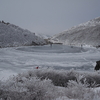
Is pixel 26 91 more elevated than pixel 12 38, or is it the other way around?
pixel 12 38

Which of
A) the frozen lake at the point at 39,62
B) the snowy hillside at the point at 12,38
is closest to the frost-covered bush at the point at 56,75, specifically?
the frozen lake at the point at 39,62

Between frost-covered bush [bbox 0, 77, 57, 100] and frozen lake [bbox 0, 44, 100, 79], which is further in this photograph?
frozen lake [bbox 0, 44, 100, 79]

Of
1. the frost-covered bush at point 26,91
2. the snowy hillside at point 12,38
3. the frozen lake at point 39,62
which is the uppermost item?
the snowy hillside at point 12,38

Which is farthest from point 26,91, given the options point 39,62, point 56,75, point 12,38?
point 12,38

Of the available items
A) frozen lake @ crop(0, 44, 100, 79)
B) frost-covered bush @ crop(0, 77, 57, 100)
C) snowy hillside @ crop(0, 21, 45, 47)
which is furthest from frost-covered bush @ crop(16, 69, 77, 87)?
snowy hillside @ crop(0, 21, 45, 47)

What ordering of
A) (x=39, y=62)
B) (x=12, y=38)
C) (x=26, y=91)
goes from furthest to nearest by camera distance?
1. (x=12, y=38)
2. (x=39, y=62)
3. (x=26, y=91)

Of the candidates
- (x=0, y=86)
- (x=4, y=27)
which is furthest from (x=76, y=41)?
(x=0, y=86)

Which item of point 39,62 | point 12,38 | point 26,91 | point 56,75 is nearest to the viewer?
point 26,91

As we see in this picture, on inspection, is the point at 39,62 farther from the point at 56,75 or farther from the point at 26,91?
the point at 26,91

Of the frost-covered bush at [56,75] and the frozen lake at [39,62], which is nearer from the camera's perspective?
the frost-covered bush at [56,75]

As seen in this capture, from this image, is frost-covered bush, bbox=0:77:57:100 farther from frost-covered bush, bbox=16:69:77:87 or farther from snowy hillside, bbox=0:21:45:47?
snowy hillside, bbox=0:21:45:47

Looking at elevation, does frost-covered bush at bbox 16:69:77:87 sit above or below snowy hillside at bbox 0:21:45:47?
below

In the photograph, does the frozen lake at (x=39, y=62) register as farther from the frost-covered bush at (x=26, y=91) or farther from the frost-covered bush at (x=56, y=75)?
the frost-covered bush at (x=26, y=91)

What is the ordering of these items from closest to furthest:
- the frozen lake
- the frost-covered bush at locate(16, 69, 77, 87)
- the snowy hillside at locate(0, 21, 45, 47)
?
the frost-covered bush at locate(16, 69, 77, 87) → the frozen lake → the snowy hillside at locate(0, 21, 45, 47)
